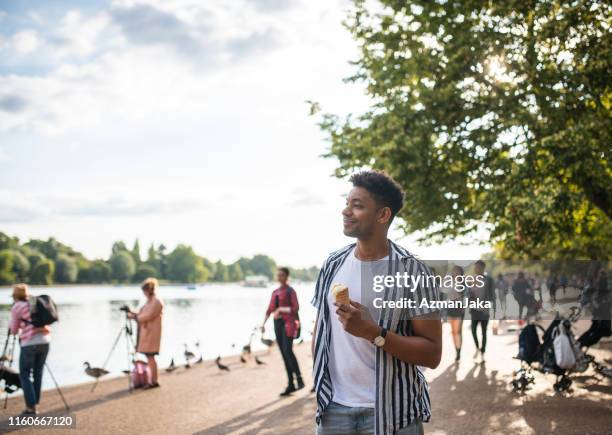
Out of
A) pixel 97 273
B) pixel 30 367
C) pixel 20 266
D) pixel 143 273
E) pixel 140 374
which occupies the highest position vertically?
pixel 20 266

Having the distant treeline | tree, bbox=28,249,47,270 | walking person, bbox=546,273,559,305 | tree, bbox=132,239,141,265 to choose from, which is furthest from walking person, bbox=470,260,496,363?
tree, bbox=132,239,141,265

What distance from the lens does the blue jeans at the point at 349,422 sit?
292 centimetres

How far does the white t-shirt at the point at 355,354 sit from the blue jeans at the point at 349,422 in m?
0.03

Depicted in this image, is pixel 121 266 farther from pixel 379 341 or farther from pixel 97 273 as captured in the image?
pixel 379 341

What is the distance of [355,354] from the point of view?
299 cm

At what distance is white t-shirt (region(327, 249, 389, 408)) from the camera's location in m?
2.96

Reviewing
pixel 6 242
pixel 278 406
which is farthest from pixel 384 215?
pixel 6 242

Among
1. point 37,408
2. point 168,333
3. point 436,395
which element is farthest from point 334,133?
point 168,333

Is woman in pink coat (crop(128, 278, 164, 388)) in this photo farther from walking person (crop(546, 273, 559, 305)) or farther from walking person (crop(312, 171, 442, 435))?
walking person (crop(312, 171, 442, 435))

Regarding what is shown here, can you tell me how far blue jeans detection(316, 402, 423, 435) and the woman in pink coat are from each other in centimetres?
933

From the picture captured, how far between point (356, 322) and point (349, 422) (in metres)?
0.58

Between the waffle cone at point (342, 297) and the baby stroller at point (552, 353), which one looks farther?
the baby stroller at point (552, 353)

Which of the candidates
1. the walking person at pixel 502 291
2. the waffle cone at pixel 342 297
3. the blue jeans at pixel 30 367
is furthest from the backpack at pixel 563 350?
the blue jeans at pixel 30 367

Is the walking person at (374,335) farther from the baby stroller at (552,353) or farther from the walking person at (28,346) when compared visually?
the walking person at (28,346)
